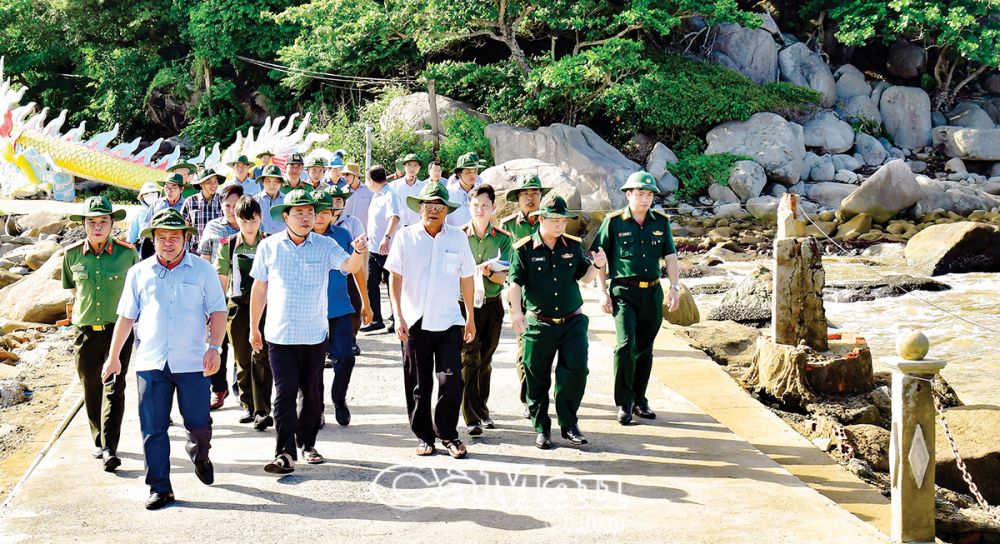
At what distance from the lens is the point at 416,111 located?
28.0 metres

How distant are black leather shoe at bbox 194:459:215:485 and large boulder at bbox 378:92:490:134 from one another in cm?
2180

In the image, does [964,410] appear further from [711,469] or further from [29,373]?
[29,373]

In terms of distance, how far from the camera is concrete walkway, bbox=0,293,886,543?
5332 millimetres

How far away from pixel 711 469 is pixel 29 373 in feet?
25.1

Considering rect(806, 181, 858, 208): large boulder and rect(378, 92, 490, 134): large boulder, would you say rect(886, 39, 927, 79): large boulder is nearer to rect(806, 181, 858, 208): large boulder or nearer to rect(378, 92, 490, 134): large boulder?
rect(806, 181, 858, 208): large boulder

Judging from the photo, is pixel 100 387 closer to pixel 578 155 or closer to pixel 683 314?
pixel 683 314

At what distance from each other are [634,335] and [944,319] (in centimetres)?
1054

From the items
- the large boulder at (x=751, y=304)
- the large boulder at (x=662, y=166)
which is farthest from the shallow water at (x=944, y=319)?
the large boulder at (x=662, y=166)

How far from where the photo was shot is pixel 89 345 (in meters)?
6.90

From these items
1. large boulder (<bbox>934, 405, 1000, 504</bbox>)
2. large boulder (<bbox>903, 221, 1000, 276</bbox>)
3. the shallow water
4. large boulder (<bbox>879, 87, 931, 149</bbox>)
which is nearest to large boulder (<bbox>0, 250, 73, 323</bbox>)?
the shallow water

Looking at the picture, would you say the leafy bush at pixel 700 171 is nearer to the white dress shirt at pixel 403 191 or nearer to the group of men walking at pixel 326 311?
the white dress shirt at pixel 403 191

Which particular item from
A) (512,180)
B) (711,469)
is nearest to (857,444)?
(711,469)

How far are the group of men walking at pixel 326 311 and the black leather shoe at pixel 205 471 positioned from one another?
1 cm

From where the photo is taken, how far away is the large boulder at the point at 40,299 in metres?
13.7
